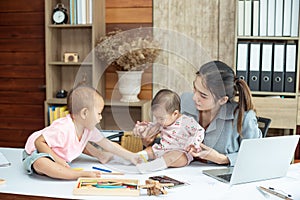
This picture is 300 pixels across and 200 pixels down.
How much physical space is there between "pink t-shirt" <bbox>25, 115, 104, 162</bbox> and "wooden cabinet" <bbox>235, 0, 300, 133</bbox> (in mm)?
1870

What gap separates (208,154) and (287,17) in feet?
6.00

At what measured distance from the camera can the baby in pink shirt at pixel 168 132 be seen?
1521mm

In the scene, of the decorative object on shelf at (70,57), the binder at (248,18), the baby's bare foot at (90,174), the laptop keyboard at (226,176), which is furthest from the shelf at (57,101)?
the laptop keyboard at (226,176)

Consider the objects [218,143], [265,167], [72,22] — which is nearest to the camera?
[265,167]

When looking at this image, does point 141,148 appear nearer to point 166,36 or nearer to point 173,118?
point 173,118

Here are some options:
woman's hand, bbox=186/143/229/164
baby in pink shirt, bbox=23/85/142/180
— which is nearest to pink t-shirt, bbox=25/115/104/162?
baby in pink shirt, bbox=23/85/142/180

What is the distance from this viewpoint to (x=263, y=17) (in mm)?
3172

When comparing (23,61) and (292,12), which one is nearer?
(292,12)

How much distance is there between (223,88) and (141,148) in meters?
0.40

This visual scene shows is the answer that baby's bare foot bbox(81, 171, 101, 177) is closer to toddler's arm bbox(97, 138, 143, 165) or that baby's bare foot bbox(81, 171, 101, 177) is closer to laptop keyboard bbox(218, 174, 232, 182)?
toddler's arm bbox(97, 138, 143, 165)

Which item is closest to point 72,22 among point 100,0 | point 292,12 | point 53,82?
point 100,0

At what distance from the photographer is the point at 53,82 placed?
3662 mm

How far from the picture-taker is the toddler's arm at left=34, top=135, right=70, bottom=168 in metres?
1.54

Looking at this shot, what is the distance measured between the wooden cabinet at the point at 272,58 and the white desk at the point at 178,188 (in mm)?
1541
